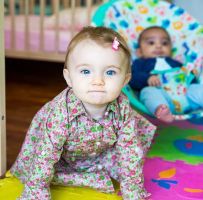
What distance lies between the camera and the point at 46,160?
1.33 meters

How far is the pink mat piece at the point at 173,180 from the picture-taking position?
1.43 metres

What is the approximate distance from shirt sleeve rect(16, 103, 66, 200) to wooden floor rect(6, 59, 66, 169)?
35 centimetres

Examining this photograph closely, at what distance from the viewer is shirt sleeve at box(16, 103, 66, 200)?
132cm

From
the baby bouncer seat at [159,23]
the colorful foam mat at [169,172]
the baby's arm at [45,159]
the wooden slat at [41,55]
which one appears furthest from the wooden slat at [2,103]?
the wooden slat at [41,55]

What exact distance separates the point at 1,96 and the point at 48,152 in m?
0.27

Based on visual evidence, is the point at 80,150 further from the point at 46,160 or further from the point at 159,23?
the point at 159,23

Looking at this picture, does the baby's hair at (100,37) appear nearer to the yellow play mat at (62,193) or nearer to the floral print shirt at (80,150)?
the floral print shirt at (80,150)

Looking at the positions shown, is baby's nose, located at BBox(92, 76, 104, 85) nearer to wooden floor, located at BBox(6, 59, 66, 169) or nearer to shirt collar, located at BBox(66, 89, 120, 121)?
shirt collar, located at BBox(66, 89, 120, 121)

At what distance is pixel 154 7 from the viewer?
2146mm

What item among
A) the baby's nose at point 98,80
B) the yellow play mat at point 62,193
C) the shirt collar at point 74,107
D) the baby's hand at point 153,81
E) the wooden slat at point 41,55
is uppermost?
the wooden slat at point 41,55

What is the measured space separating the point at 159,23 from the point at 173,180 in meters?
0.88

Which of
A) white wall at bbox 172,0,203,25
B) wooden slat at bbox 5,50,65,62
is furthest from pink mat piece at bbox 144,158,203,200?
wooden slat at bbox 5,50,65,62

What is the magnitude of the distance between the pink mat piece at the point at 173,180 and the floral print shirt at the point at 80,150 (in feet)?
0.25

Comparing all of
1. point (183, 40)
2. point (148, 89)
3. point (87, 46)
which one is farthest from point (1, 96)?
point (183, 40)
